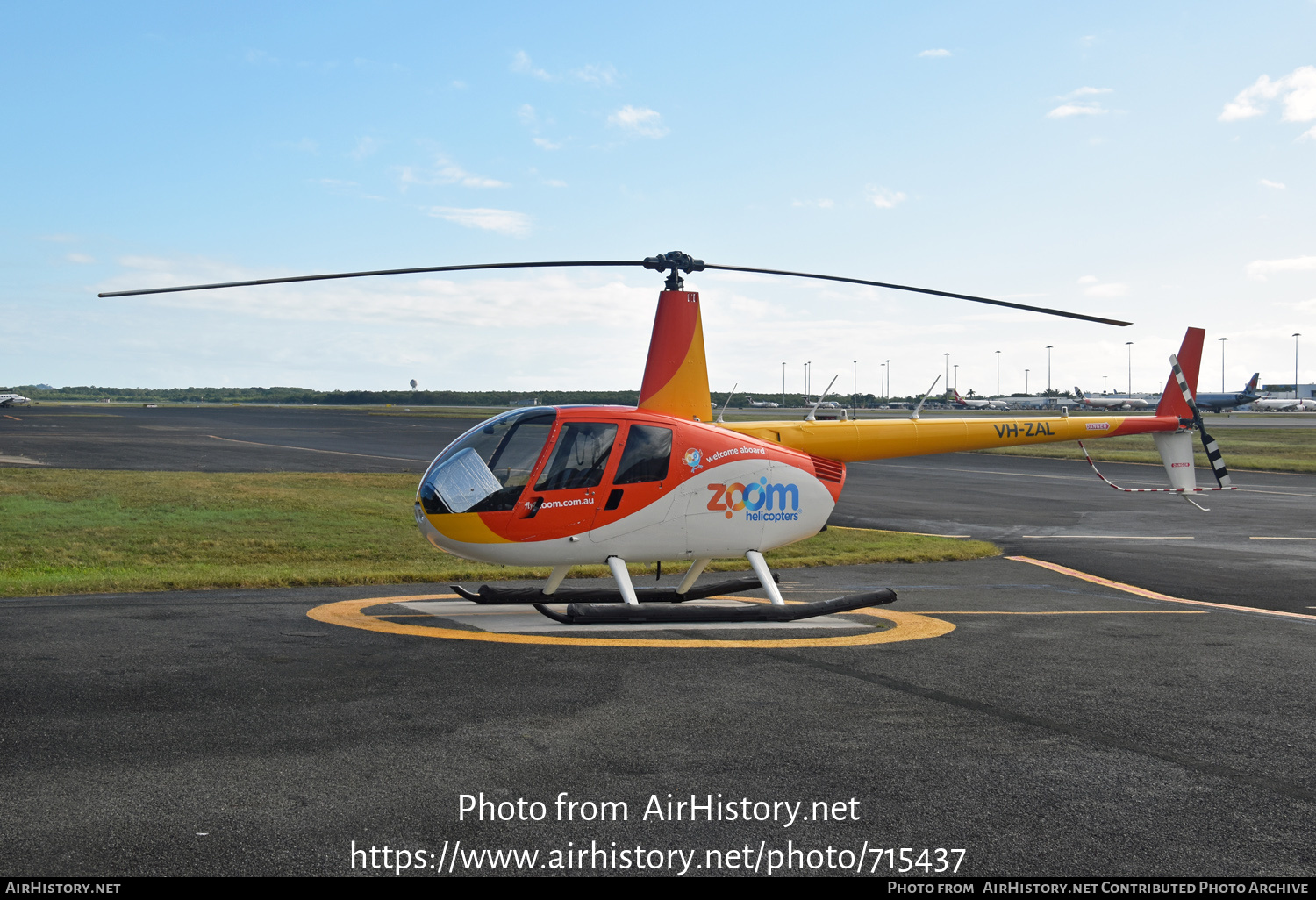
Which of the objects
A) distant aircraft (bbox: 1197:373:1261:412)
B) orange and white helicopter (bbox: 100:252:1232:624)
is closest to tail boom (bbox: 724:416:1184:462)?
orange and white helicopter (bbox: 100:252:1232:624)

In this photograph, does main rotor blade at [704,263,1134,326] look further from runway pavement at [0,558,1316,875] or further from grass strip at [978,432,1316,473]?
grass strip at [978,432,1316,473]

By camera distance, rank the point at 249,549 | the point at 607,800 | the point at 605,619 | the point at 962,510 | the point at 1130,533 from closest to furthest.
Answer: the point at 607,800
the point at 605,619
the point at 249,549
the point at 1130,533
the point at 962,510

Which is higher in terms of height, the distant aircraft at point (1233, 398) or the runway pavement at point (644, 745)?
the distant aircraft at point (1233, 398)

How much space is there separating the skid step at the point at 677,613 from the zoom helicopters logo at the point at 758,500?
119cm

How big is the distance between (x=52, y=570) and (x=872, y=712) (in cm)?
1433

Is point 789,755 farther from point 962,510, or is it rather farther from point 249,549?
point 962,510

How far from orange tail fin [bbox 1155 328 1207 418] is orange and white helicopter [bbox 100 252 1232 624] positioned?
4.01 meters

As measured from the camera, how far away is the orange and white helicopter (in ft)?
32.7

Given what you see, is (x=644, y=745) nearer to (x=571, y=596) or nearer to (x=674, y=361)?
(x=571, y=596)

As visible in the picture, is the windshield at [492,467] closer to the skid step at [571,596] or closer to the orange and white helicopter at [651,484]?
the orange and white helicopter at [651,484]

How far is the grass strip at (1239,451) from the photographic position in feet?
133

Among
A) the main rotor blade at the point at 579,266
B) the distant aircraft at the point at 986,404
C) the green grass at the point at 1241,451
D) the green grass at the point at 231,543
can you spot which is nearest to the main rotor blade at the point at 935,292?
the main rotor blade at the point at 579,266

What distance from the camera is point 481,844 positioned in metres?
4.64

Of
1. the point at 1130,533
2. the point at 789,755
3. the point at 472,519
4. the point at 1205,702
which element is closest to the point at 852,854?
the point at 789,755
